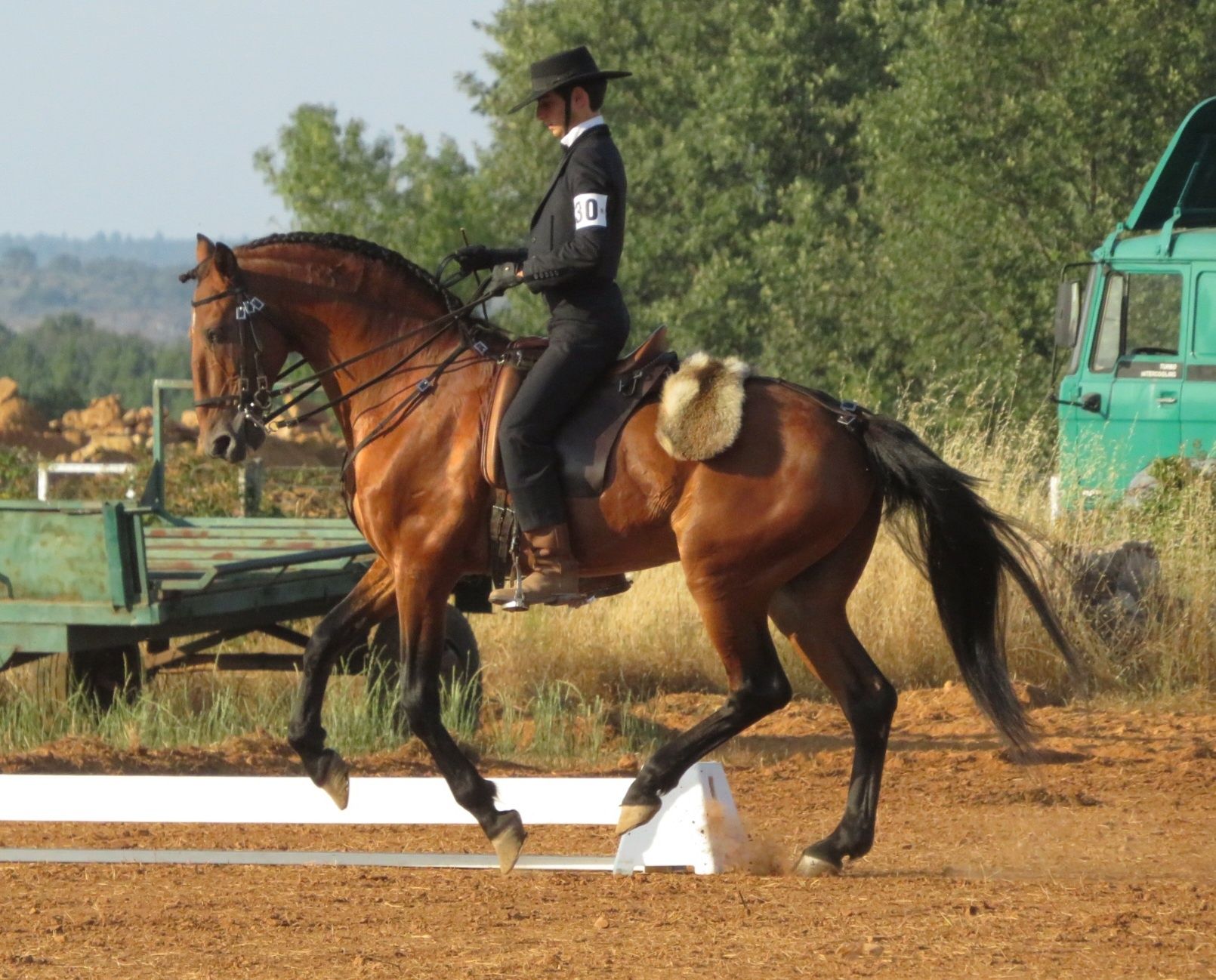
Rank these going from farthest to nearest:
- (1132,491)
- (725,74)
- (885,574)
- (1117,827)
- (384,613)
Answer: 1. (725,74)
2. (1132,491)
3. (885,574)
4. (1117,827)
5. (384,613)

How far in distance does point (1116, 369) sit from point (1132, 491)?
219 cm

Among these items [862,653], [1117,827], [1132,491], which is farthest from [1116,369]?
[862,653]

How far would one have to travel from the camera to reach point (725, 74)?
32.6 meters

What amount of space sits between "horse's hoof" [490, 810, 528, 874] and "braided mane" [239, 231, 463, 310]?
210cm

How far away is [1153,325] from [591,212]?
11.0m

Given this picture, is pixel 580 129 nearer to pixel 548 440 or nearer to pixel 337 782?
pixel 548 440

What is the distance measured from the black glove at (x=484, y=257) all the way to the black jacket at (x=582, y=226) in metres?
0.20

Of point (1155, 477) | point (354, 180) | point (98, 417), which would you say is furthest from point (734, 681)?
point (98, 417)

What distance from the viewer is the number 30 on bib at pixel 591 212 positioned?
6875mm

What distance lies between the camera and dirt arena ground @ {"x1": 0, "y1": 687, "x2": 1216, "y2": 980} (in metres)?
5.31

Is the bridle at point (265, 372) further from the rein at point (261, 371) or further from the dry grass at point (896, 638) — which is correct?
the dry grass at point (896, 638)

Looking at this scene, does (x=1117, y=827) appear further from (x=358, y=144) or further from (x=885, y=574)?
(x=358, y=144)

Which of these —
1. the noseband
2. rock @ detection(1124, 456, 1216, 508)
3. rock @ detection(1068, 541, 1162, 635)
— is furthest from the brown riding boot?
rock @ detection(1124, 456, 1216, 508)

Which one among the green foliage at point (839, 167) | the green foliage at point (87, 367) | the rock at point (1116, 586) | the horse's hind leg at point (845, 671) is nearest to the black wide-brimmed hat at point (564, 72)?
the horse's hind leg at point (845, 671)
